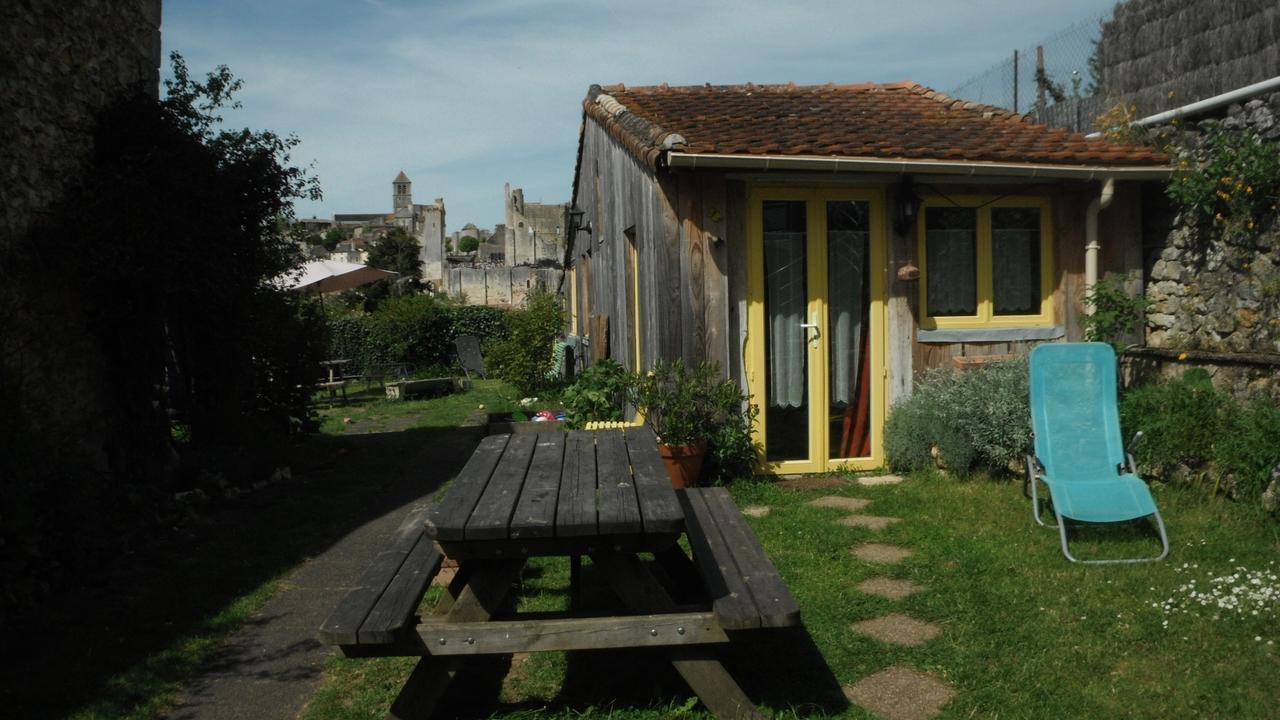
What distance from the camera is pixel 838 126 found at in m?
7.58

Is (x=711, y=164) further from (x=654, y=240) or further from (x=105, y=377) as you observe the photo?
(x=105, y=377)

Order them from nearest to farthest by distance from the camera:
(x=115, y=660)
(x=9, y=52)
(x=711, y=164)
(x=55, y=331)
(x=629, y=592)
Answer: (x=629, y=592), (x=115, y=660), (x=9, y=52), (x=55, y=331), (x=711, y=164)

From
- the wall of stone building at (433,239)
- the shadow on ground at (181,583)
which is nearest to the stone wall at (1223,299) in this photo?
the shadow on ground at (181,583)

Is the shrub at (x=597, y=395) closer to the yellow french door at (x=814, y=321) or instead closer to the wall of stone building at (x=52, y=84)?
the yellow french door at (x=814, y=321)

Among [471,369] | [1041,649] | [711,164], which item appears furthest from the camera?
[471,369]

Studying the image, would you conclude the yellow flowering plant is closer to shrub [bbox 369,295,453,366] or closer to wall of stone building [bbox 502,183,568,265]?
shrub [bbox 369,295,453,366]

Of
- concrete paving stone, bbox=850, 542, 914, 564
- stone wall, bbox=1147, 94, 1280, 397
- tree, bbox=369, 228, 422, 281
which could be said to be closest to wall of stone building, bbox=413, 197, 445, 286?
tree, bbox=369, 228, 422, 281

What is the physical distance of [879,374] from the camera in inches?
289

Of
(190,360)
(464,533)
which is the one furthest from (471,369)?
(464,533)

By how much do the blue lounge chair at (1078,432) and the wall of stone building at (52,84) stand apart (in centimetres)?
630

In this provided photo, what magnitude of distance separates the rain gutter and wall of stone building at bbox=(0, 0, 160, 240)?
399cm

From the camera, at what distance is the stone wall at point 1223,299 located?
5918mm

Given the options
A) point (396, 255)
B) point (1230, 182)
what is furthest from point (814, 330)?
point (396, 255)

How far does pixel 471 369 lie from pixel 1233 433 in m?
14.2
